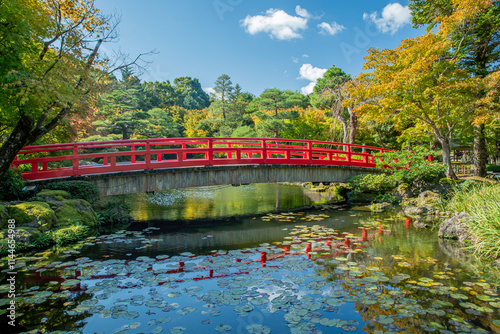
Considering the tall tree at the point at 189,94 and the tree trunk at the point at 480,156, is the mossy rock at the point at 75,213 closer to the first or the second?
the tree trunk at the point at 480,156

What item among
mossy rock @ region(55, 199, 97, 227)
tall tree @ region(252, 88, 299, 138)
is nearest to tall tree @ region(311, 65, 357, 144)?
tall tree @ region(252, 88, 299, 138)

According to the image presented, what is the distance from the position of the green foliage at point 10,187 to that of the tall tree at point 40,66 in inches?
28.0

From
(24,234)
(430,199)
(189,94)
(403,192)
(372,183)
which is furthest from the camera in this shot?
(189,94)

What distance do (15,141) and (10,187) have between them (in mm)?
1401

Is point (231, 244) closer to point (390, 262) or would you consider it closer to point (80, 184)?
point (390, 262)

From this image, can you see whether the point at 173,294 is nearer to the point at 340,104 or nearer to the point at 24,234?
the point at 24,234

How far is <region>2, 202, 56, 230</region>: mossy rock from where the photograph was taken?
611 cm

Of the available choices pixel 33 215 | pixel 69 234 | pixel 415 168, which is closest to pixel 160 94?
pixel 415 168

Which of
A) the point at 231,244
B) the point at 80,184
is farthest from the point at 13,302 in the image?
the point at 80,184

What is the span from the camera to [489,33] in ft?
38.3

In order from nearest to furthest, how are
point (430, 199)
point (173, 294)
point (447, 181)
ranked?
1. point (173, 294)
2. point (430, 199)
3. point (447, 181)

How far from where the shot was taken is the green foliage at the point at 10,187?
6.87 metres

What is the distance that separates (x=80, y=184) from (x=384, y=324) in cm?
785

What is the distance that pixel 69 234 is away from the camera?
648 centimetres
